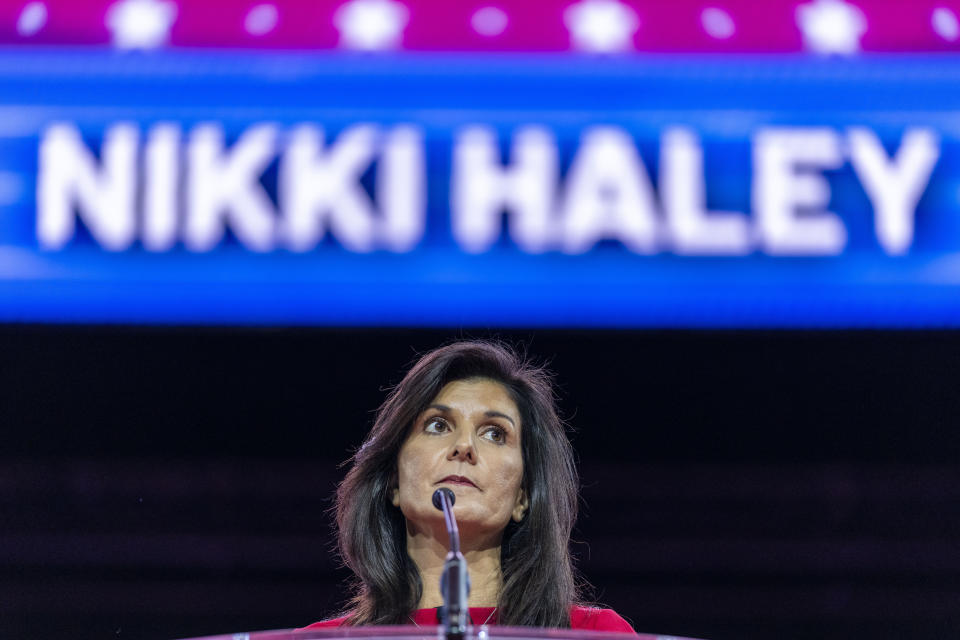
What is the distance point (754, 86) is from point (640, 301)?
28.8 inches

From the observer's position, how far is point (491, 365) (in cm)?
257

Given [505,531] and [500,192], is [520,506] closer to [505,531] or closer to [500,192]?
[505,531]

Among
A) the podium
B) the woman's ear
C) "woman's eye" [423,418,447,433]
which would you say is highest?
"woman's eye" [423,418,447,433]

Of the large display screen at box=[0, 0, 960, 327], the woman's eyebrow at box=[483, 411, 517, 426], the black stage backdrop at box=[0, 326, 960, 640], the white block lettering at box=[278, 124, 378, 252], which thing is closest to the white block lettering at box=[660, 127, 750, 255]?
the large display screen at box=[0, 0, 960, 327]

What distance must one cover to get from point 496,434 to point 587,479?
4.21ft

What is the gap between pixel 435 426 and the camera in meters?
2.47

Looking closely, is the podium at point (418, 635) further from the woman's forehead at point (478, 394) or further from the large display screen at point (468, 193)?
the large display screen at point (468, 193)

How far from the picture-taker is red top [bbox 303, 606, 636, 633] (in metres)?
2.38

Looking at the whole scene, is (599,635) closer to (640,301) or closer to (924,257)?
(640,301)

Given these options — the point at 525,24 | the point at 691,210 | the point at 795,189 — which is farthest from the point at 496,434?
the point at 525,24

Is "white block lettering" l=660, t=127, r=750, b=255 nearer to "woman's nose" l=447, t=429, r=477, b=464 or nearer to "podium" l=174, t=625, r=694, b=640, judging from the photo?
"woman's nose" l=447, t=429, r=477, b=464

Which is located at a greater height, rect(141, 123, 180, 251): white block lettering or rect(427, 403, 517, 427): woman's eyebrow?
rect(141, 123, 180, 251): white block lettering

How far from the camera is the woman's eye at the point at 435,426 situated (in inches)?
96.8

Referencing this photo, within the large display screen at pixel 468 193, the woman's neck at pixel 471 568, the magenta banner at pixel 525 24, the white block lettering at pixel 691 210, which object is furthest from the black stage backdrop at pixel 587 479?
the woman's neck at pixel 471 568
